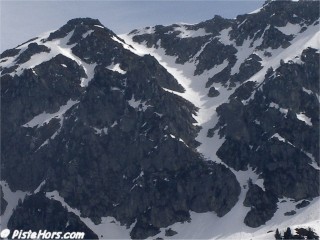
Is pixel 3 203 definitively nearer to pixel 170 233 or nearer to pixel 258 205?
pixel 170 233

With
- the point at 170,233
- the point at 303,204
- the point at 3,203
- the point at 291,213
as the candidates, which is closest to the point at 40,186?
the point at 3,203

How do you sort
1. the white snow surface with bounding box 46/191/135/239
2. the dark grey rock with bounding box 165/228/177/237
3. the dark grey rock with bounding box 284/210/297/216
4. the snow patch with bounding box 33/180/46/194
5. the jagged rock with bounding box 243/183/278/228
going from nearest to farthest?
the dark grey rock with bounding box 284/210/297/216 → the jagged rock with bounding box 243/183/278/228 → the dark grey rock with bounding box 165/228/177/237 → the white snow surface with bounding box 46/191/135/239 → the snow patch with bounding box 33/180/46/194

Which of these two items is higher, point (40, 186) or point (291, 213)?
point (40, 186)

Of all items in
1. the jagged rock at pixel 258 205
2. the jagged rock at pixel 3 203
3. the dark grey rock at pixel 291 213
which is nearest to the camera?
the dark grey rock at pixel 291 213

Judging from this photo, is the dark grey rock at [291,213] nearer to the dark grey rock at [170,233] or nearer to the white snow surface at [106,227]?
the dark grey rock at [170,233]

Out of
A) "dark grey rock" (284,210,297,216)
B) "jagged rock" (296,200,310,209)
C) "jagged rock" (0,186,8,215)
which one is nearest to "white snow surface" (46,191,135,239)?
"jagged rock" (0,186,8,215)

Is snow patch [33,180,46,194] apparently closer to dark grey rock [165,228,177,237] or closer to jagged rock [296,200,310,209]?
dark grey rock [165,228,177,237]

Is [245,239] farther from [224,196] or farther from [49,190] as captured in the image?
[49,190]

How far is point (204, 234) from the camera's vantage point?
17238 cm

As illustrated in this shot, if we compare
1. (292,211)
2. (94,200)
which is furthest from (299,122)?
(94,200)

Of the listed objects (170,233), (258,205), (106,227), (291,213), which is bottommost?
(291,213)

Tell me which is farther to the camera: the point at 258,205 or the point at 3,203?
the point at 3,203

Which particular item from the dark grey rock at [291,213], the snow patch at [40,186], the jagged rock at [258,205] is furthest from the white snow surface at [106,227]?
the dark grey rock at [291,213]

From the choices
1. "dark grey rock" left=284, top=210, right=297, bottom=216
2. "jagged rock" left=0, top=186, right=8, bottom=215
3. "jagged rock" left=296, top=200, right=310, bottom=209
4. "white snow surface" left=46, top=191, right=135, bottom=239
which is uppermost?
"jagged rock" left=0, top=186, right=8, bottom=215
